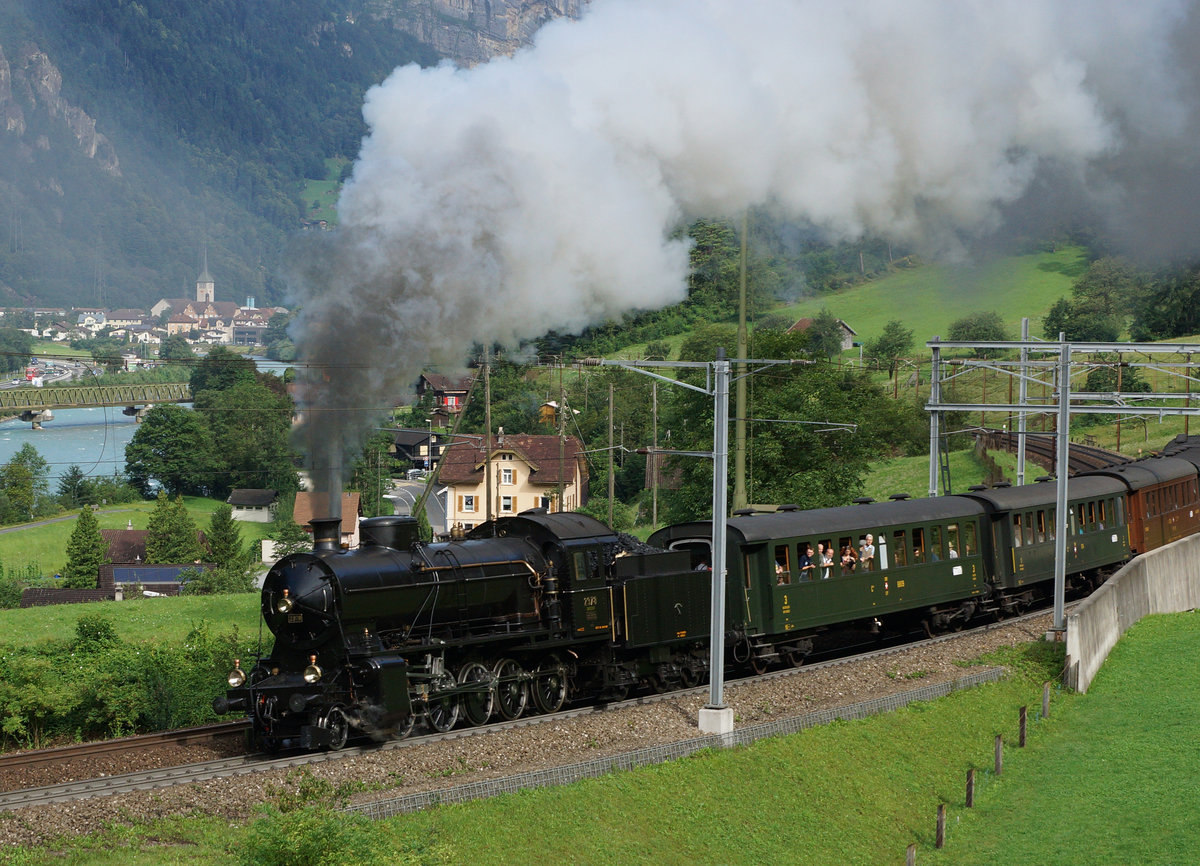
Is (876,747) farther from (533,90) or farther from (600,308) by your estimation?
(533,90)

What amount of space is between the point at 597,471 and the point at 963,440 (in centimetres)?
2480

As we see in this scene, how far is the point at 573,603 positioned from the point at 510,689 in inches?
68.7

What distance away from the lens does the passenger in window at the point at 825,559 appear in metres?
23.7

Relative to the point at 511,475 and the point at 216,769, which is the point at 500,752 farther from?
the point at 511,475

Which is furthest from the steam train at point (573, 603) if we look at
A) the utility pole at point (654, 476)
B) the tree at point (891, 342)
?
the tree at point (891, 342)

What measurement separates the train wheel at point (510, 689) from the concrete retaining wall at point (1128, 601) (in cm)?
1108

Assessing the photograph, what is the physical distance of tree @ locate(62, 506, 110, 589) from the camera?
2559 inches

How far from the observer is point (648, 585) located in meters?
21.0

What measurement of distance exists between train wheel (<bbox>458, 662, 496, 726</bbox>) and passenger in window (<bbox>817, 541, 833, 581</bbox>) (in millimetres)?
8046

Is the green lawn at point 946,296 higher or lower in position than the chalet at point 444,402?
higher

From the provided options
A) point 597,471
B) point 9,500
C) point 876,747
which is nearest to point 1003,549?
point 876,747

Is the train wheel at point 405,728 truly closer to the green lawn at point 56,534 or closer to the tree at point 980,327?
the green lawn at point 56,534

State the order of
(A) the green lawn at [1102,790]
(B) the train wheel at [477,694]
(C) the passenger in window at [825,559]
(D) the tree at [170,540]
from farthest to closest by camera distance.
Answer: (D) the tree at [170,540]
(C) the passenger in window at [825,559]
(B) the train wheel at [477,694]
(A) the green lawn at [1102,790]

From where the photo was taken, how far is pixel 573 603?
64.4 feet
